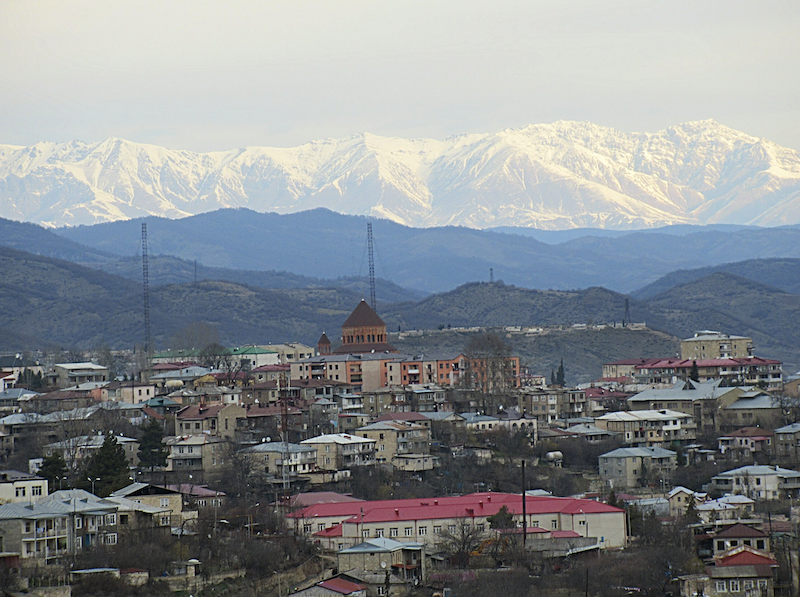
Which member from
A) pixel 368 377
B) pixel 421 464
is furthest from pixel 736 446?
pixel 368 377

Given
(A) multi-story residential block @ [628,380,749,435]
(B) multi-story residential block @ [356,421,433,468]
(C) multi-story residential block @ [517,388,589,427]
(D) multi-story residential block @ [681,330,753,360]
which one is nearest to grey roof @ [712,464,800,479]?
(A) multi-story residential block @ [628,380,749,435]

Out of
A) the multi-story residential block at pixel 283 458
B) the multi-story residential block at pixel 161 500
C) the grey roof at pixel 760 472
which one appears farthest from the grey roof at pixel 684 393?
the multi-story residential block at pixel 161 500

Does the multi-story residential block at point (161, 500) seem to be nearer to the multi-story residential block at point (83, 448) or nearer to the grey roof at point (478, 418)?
the multi-story residential block at point (83, 448)

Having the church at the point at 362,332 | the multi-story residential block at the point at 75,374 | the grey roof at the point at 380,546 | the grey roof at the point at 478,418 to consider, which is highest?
the church at the point at 362,332

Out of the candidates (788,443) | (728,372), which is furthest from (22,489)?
(728,372)

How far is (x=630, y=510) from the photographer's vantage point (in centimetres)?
6147

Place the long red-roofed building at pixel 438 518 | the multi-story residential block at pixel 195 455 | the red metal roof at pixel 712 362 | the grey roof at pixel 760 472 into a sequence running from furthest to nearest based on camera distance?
the red metal roof at pixel 712 362
the multi-story residential block at pixel 195 455
the grey roof at pixel 760 472
the long red-roofed building at pixel 438 518

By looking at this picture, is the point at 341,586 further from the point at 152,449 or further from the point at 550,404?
the point at 550,404

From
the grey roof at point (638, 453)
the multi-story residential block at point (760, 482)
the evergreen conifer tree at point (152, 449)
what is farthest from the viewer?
the grey roof at point (638, 453)

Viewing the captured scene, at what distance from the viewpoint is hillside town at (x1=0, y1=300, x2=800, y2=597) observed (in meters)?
51.9

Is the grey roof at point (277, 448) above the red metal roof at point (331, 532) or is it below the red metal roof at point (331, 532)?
above

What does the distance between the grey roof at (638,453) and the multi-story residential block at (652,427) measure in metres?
3.87

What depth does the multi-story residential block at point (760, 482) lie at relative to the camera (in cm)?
7144

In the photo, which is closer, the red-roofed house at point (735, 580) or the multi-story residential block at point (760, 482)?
the red-roofed house at point (735, 580)
